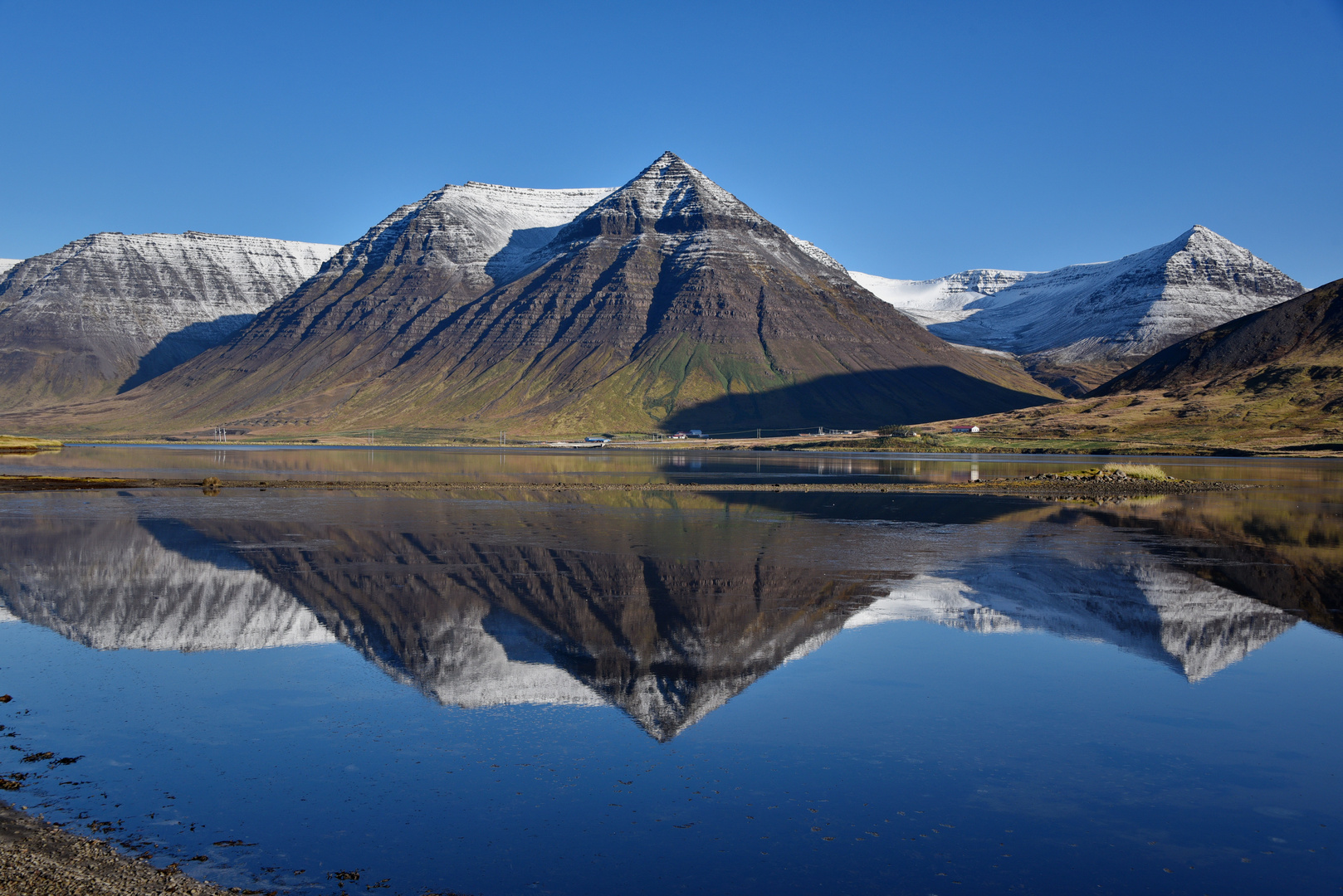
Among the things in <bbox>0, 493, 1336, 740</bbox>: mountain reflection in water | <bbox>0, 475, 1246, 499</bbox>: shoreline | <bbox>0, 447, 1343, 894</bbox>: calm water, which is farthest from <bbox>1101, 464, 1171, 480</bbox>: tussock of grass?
<bbox>0, 447, 1343, 894</bbox>: calm water

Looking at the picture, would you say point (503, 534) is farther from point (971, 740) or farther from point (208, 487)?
point (208, 487)

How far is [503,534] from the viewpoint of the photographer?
44.8 meters

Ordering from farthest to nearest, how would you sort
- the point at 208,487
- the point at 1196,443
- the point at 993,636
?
1. the point at 1196,443
2. the point at 208,487
3. the point at 993,636

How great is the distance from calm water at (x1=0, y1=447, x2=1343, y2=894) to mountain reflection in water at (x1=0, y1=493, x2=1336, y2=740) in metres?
0.18

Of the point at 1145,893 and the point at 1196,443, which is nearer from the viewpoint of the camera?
the point at 1145,893

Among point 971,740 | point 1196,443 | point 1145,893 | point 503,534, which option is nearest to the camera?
point 1145,893

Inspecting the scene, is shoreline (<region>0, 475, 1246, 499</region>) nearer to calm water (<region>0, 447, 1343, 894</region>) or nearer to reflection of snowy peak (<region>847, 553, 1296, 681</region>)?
calm water (<region>0, 447, 1343, 894</region>)

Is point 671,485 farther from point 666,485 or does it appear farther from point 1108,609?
point 1108,609

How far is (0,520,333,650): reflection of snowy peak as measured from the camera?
24.2m

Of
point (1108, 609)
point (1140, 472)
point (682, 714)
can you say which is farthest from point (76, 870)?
point (1140, 472)

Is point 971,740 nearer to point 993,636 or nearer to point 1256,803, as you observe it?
point 1256,803

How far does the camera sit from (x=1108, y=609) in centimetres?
2858

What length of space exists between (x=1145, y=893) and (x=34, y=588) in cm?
3082

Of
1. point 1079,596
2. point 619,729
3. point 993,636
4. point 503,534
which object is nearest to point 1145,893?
point 619,729
